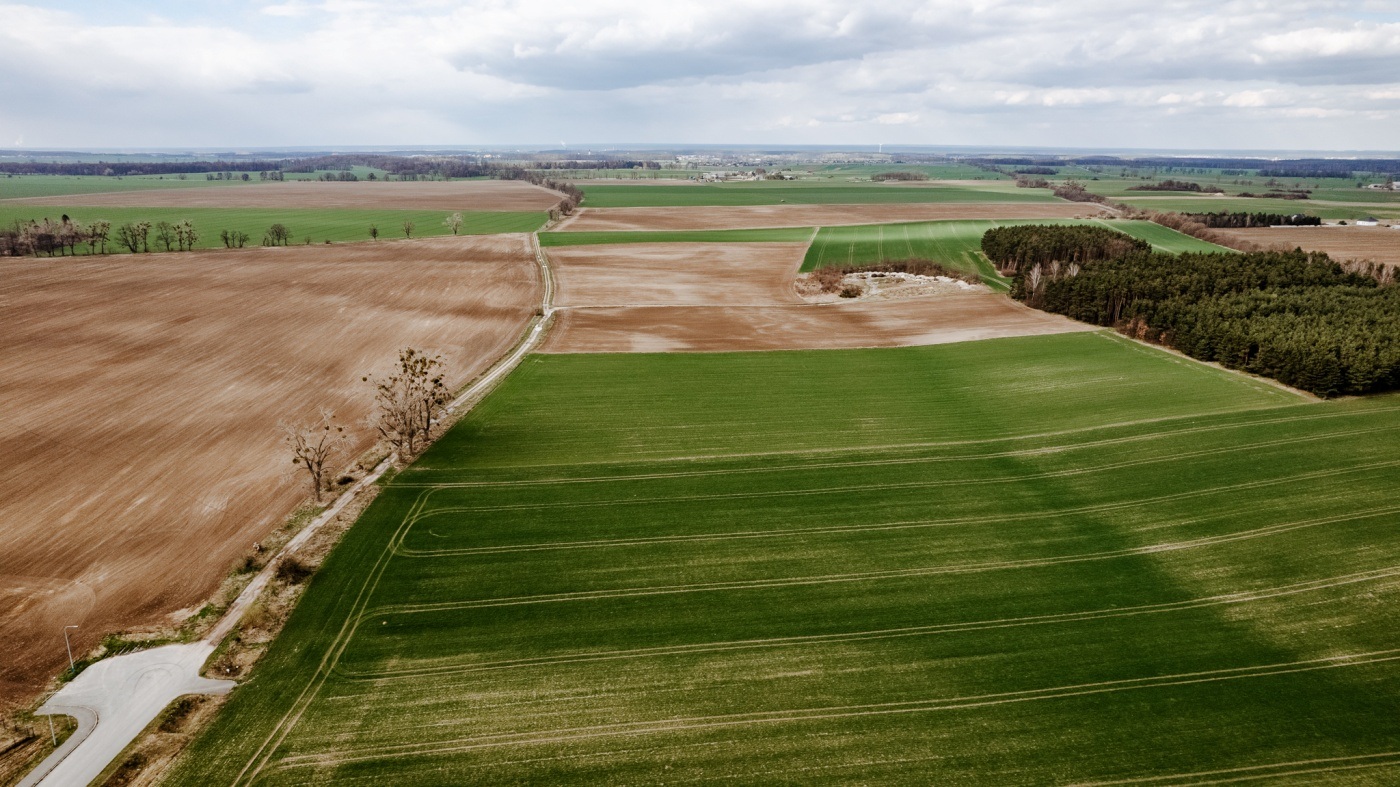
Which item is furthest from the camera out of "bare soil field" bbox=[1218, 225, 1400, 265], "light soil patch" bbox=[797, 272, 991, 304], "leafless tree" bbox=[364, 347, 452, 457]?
"bare soil field" bbox=[1218, 225, 1400, 265]

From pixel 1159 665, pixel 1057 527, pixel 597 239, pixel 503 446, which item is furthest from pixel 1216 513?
pixel 597 239

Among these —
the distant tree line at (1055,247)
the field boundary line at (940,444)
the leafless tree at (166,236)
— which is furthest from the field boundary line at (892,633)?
the leafless tree at (166,236)

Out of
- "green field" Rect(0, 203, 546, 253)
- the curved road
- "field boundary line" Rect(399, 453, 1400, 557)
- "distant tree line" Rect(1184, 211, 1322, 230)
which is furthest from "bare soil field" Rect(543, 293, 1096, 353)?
"distant tree line" Rect(1184, 211, 1322, 230)

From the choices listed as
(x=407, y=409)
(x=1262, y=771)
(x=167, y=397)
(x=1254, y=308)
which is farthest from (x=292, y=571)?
(x=1254, y=308)

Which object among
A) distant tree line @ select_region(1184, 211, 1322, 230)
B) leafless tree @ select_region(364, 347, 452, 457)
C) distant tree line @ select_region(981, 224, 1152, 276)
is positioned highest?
distant tree line @ select_region(1184, 211, 1322, 230)

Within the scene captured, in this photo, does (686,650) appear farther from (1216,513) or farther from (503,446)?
(1216,513)

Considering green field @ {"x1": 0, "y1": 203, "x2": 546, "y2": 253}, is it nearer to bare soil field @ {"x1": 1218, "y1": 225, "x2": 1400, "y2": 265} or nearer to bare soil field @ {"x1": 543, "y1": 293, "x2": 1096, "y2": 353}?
bare soil field @ {"x1": 543, "y1": 293, "x2": 1096, "y2": 353}

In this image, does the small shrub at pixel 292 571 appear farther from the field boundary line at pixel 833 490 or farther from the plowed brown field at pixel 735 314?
the plowed brown field at pixel 735 314
